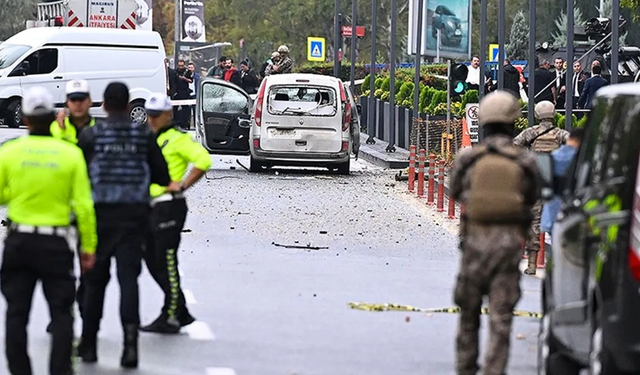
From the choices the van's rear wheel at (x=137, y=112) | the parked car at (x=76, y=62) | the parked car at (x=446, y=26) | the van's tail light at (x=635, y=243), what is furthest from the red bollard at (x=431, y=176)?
the van's rear wheel at (x=137, y=112)

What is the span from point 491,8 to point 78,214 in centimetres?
8949

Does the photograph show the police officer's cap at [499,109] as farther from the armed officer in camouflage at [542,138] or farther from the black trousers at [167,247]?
the armed officer in camouflage at [542,138]

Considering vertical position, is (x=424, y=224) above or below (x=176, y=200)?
below

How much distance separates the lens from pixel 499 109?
9.24m

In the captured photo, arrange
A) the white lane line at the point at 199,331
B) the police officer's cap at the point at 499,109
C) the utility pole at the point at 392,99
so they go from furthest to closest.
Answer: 1. the utility pole at the point at 392,99
2. the white lane line at the point at 199,331
3. the police officer's cap at the point at 499,109

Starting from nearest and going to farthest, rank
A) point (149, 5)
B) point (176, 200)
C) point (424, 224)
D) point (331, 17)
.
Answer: point (176, 200) < point (424, 224) < point (149, 5) < point (331, 17)

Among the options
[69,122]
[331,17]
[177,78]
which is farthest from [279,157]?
[331,17]

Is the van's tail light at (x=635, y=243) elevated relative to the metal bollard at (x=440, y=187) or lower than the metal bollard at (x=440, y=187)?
elevated

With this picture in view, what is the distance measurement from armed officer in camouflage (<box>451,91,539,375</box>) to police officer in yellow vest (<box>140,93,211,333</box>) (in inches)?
123

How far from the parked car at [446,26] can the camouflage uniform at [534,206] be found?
18.7 meters

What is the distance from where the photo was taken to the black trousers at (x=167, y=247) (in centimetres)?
1193

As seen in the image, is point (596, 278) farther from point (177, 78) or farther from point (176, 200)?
point (177, 78)

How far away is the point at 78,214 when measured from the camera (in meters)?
9.49

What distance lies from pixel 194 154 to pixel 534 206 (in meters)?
5.52
